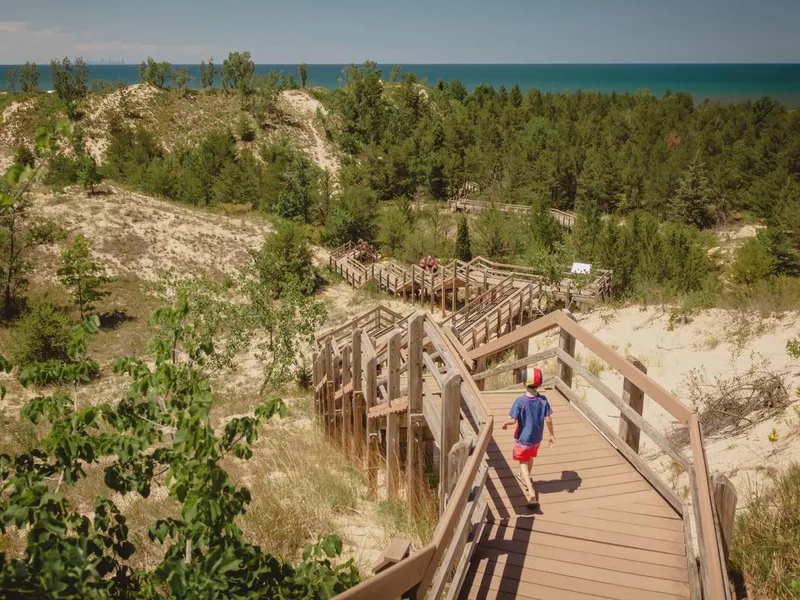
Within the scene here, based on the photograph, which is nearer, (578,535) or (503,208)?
(578,535)

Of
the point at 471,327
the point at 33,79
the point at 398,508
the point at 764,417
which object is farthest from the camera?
the point at 33,79

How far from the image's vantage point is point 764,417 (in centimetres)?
881

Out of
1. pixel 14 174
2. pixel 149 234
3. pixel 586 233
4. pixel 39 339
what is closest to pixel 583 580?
pixel 14 174

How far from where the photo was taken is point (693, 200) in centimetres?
4291

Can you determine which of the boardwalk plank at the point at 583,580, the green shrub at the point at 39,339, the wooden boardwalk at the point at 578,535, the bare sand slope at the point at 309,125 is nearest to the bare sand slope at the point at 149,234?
the green shrub at the point at 39,339

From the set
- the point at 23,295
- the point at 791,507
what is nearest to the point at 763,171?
the point at 791,507

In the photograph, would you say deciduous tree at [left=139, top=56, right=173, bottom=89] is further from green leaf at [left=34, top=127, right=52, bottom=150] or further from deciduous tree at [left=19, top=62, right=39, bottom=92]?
green leaf at [left=34, top=127, right=52, bottom=150]

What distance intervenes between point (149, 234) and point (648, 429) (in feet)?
113

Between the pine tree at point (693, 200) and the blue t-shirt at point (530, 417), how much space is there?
42.4m

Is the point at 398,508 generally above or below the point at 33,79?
below

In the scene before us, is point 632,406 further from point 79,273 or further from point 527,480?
point 79,273

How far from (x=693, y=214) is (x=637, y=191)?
555cm

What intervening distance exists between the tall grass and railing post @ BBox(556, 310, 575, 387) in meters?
2.46

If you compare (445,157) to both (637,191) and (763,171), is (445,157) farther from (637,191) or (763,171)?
(763,171)
